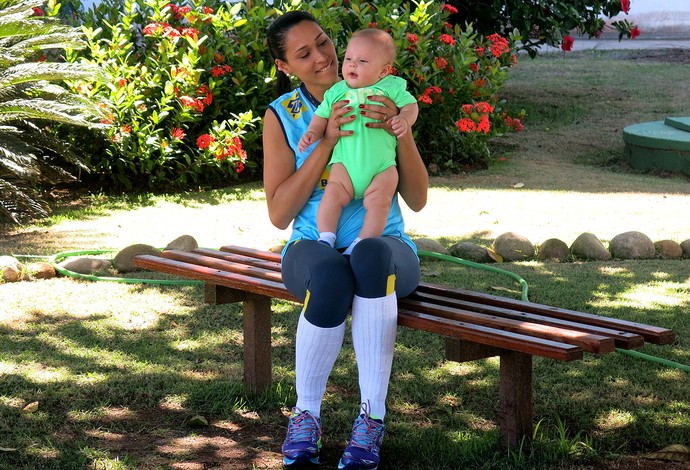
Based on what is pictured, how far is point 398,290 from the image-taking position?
3381 mm

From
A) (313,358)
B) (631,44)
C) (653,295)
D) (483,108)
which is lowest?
(653,295)

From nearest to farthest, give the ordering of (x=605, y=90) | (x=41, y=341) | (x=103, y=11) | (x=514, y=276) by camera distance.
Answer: (x=41, y=341)
(x=514, y=276)
(x=103, y=11)
(x=605, y=90)

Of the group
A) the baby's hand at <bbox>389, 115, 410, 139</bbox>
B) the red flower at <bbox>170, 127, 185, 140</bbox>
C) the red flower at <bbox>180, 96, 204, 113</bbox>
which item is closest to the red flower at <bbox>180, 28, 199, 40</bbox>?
the red flower at <bbox>180, 96, 204, 113</bbox>

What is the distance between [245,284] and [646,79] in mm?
13532

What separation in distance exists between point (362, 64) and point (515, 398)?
127cm

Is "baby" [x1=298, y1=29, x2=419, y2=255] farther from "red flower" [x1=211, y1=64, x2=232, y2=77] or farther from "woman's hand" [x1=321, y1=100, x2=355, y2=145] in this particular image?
"red flower" [x1=211, y1=64, x2=232, y2=77]

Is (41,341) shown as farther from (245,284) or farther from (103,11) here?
(103,11)

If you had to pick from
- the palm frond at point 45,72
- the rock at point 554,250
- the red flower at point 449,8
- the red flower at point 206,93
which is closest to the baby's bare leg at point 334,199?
the rock at point 554,250

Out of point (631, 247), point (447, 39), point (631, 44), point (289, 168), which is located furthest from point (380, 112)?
point (631, 44)

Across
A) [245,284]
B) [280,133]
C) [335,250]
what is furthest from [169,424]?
[280,133]

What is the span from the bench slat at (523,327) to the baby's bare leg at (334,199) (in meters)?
0.37

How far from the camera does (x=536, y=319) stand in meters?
3.22

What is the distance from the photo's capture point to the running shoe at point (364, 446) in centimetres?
308

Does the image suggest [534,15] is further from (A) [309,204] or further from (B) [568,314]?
(B) [568,314]
